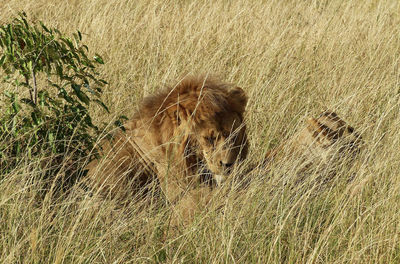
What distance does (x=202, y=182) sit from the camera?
3.69 meters

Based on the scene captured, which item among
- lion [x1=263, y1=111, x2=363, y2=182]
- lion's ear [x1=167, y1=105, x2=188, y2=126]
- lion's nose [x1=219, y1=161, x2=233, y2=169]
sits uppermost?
lion's ear [x1=167, y1=105, x2=188, y2=126]

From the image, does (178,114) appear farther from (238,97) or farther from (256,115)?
(256,115)

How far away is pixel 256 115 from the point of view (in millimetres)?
4898

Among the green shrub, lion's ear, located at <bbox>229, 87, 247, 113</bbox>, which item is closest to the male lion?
lion's ear, located at <bbox>229, 87, 247, 113</bbox>

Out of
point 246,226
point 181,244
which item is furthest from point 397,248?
point 181,244

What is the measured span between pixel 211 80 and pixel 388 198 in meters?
1.41

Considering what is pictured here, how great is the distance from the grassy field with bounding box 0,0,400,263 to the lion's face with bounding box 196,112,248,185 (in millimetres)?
306

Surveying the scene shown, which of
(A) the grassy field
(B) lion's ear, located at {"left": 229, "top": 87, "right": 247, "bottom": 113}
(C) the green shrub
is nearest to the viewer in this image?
(A) the grassy field

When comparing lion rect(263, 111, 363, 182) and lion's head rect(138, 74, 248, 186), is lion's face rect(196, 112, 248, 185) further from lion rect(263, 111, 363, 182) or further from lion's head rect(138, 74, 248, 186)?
lion rect(263, 111, 363, 182)

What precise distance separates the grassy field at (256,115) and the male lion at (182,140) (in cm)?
29

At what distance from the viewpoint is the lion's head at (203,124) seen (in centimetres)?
378

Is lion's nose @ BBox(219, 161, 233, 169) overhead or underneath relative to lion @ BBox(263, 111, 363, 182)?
underneath

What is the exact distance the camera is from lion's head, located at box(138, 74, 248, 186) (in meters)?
3.78

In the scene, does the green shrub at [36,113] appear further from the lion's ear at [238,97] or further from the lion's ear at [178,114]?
the lion's ear at [238,97]
